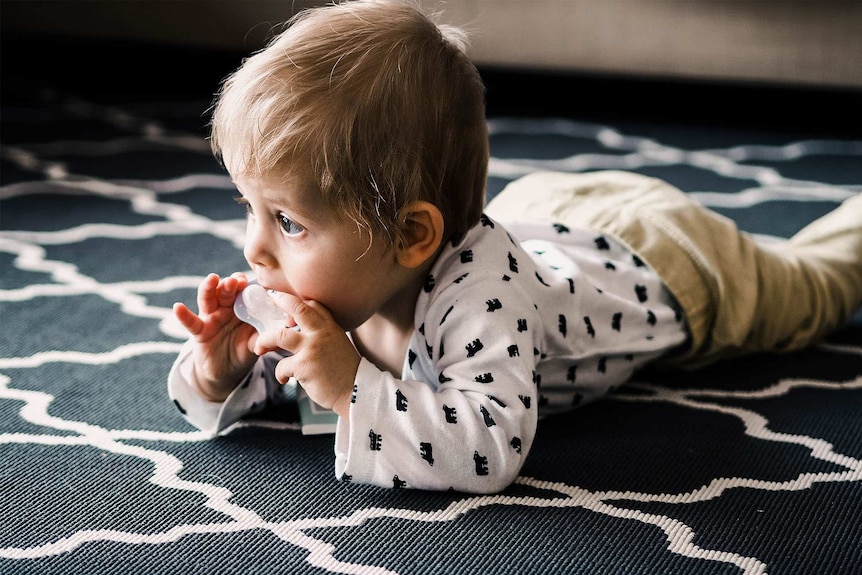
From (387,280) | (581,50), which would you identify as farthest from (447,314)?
(581,50)

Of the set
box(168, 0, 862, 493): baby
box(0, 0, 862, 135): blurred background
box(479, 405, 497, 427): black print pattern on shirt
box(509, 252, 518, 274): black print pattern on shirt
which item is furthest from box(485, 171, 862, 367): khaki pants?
box(0, 0, 862, 135): blurred background

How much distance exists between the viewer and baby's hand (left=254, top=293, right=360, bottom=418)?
2.70ft

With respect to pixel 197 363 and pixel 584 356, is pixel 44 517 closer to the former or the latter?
pixel 197 363

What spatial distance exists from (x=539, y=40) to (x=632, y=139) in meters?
0.25

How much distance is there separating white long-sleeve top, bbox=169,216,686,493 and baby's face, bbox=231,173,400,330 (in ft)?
0.20

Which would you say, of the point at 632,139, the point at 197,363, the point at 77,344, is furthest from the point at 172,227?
the point at 632,139

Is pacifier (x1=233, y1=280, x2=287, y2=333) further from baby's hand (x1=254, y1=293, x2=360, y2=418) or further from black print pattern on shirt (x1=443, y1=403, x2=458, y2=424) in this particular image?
black print pattern on shirt (x1=443, y1=403, x2=458, y2=424)

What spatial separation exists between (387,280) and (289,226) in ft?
0.33

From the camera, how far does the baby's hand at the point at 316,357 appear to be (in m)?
0.82

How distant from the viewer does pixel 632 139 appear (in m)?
1.88

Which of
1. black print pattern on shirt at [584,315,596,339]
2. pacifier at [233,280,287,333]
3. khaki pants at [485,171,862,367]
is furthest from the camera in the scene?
khaki pants at [485,171,862,367]

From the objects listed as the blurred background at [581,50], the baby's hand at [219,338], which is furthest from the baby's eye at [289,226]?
the blurred background at [581,50]

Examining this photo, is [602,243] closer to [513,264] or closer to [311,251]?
[513,264]

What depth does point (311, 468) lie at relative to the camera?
0.89 m
